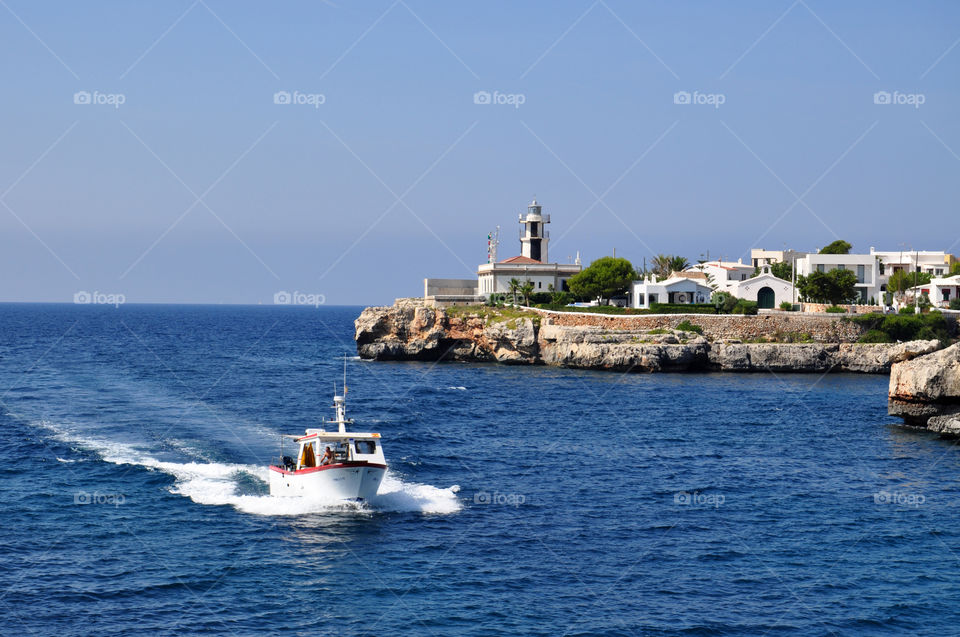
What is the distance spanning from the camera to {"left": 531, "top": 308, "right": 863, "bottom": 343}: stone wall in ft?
318

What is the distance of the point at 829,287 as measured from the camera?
114 meters

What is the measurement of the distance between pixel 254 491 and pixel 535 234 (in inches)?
4077

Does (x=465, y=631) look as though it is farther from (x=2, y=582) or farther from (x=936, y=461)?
(x=936, y=461)

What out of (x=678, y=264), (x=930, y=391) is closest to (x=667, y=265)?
(x=678, y=264)

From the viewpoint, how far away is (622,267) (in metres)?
122

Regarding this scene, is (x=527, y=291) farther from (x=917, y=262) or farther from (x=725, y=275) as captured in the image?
(x=917, y=262)

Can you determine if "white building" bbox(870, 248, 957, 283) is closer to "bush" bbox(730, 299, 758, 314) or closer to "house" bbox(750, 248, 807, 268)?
"house" bbox(750, 248, 807, 268)

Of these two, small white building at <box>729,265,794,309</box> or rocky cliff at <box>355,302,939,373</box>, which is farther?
small white building at <box>729,265,794,309</box>

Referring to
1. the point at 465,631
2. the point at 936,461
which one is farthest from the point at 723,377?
the point at 465,631

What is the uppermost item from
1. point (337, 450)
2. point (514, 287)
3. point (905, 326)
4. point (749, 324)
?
point (514, 287)

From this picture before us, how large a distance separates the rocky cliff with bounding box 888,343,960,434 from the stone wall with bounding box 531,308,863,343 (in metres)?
35.3

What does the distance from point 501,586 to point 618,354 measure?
6474 cm

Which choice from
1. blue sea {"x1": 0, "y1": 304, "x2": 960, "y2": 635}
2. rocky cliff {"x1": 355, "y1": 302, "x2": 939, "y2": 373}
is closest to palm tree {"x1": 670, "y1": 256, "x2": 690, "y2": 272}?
rocky cliff {"x1": 355, "y1": 302, "x2": 939, "y2": 373}

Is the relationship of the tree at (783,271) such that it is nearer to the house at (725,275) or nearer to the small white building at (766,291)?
the house at (725,275)
